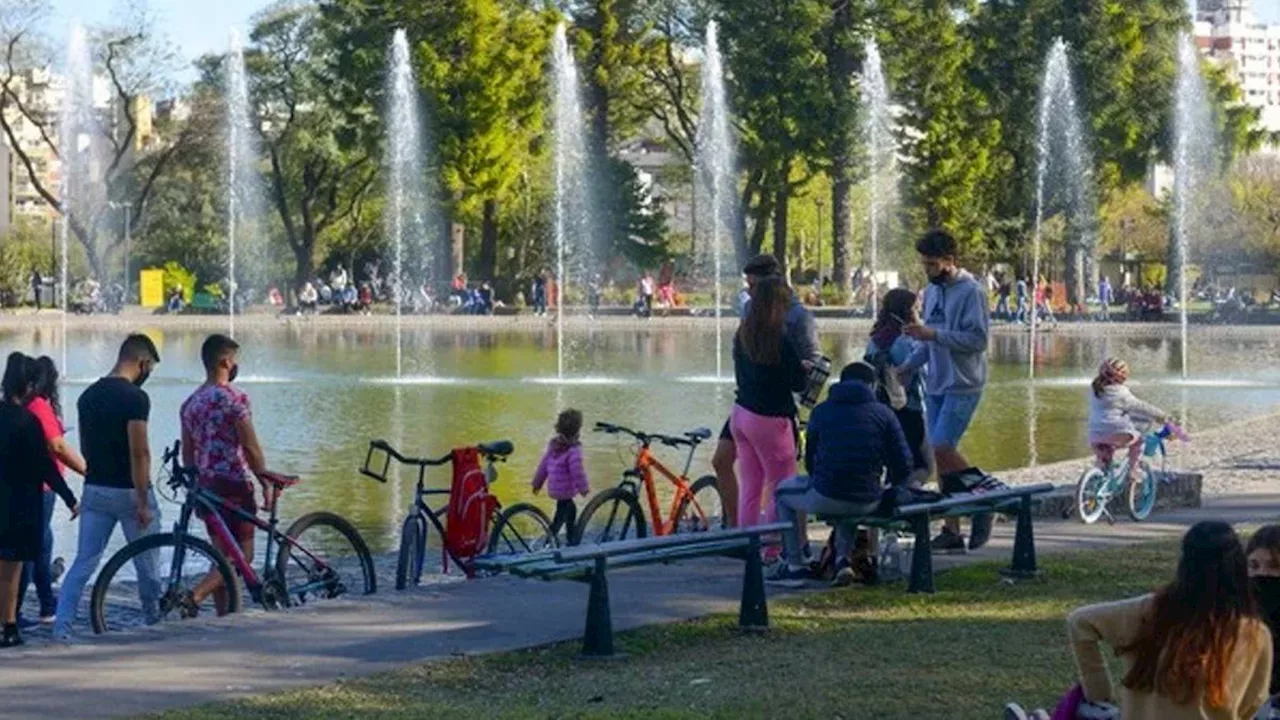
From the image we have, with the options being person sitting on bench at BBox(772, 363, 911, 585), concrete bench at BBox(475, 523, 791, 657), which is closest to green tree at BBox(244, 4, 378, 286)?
person sitting on bench at BBox(772, 363, 911, 585)

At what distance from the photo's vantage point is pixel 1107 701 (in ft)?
23.0

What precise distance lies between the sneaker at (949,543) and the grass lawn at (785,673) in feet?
5.82

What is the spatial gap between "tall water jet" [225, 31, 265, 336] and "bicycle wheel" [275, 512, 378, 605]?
51549mm

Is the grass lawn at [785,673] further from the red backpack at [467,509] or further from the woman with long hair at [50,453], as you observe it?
the woman with long hair at [50,453]

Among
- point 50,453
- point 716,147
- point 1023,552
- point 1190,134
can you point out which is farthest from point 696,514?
point 1190,134

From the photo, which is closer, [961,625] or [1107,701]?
[1107,701]

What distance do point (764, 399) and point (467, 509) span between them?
2141mm

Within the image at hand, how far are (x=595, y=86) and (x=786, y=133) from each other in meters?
7.82

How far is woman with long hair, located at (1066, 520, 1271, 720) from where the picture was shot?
6801 mm

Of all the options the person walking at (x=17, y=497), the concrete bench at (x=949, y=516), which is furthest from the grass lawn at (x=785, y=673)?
the person walking at (x=17, y=497)

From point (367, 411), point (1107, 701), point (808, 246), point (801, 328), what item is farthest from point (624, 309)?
point (1107, 701)

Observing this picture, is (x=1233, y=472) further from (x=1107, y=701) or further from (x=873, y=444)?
(x=1107, y=701)

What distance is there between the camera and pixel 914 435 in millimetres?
14039

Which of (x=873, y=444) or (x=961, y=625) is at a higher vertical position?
(x=873, y=444)
